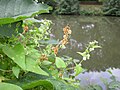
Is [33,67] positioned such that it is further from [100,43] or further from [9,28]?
[100,43]

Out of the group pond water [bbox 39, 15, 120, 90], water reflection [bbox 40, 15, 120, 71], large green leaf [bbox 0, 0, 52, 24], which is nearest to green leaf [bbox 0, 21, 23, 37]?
large green leaf [bbox 0, 0, 52, 24]

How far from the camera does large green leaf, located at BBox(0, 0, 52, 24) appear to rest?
0.41 metres

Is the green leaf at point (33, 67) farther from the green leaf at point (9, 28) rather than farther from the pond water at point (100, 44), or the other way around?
the pond water at point (100, 44)

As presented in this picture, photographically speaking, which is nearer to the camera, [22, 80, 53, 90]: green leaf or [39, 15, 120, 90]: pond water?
[22, 80, 53, 90]: green leaf

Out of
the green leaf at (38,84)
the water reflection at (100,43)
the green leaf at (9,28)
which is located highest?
the green leaf at (9,28)

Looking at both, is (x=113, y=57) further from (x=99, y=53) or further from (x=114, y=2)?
(x=114, y=2)

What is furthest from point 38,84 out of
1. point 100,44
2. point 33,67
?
point 100,44

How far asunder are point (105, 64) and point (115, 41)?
263cm

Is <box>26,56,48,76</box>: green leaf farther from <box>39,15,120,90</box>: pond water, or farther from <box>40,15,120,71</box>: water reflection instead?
<box>40,15,120,71</box>: water reflection

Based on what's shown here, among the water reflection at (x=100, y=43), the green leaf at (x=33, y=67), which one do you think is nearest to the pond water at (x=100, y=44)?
the water reflection at (x=100, y=43)

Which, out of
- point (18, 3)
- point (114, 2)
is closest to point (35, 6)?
point (18, 3)

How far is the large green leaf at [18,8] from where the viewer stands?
408mm

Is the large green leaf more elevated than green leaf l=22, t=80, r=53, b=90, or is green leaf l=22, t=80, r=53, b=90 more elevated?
the large green leaf

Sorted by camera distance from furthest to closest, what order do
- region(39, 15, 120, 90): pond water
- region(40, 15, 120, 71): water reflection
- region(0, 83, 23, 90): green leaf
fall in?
region(40, 15, 120, 71): water reflection → region(39, 15, 120, 90): pond water → region(0, 83, 23, 90): green leaf
